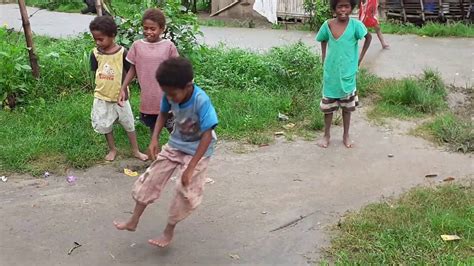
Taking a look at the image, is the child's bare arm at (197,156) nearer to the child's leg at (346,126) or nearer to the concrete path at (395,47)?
the child's leg at (346,126)

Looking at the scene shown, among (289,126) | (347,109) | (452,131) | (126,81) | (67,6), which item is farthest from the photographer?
(67,6)

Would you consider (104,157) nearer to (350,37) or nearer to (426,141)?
(350,37)

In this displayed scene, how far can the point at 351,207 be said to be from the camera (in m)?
3.94

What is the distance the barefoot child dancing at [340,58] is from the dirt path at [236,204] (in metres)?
0.37

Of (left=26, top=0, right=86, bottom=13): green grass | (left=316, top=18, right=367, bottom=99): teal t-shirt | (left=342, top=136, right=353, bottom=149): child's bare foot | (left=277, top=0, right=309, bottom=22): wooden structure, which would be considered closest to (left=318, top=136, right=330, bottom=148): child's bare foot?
(left=342, top=136, right=353, bottom=149): child's bare foot

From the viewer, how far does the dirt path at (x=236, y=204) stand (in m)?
3.37

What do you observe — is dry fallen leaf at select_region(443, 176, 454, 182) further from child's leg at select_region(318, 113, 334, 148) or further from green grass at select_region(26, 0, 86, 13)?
green grass at select_region(26, 0, 86, 13)

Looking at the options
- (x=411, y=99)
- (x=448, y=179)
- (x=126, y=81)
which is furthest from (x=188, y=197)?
(x=411, y=99)

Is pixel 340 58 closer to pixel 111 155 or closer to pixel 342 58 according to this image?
pixel 342 58

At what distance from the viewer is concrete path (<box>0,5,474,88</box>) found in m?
7.42

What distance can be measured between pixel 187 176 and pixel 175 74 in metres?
0.55

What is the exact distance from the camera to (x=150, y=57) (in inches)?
173

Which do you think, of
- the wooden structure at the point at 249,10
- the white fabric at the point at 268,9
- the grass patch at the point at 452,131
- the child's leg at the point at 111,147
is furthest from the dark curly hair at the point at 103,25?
the white fabric at the point at 268,9

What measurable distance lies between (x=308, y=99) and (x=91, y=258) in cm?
342
